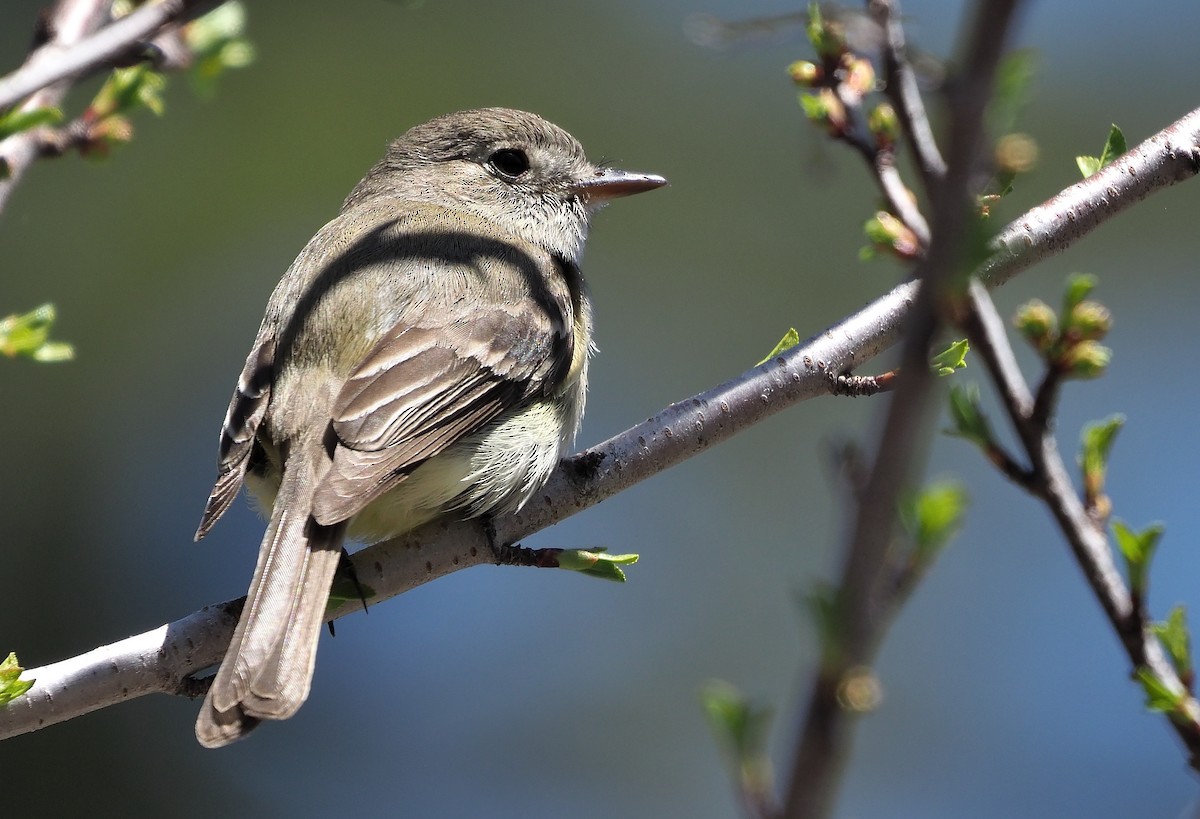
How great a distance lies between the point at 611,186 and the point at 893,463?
4.40 m

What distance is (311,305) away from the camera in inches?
168

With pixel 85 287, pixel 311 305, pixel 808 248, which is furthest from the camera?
pixel 808 248

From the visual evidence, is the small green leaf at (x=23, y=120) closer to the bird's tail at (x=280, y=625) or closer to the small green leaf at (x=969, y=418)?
the bird's tail at (x=280, y=625)

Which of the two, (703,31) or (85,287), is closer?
(703,31)

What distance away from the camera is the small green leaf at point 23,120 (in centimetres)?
230

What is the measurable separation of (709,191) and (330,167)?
2540 mm

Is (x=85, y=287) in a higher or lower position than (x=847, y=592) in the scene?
higher

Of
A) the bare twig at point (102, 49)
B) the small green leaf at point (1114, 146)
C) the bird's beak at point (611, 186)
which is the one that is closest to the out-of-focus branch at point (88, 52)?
the bare twig at point (102, 49)

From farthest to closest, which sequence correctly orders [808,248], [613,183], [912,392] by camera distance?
[808,248], [613,183], [912,392]

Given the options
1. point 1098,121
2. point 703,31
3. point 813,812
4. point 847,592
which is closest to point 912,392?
point 847,592

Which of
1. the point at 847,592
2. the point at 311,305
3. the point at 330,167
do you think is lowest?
the point at 847,592

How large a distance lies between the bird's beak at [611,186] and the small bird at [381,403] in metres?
0.37

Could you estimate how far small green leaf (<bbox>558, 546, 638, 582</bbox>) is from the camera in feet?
11.2

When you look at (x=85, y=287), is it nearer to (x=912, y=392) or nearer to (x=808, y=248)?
(x=808, y=248)
